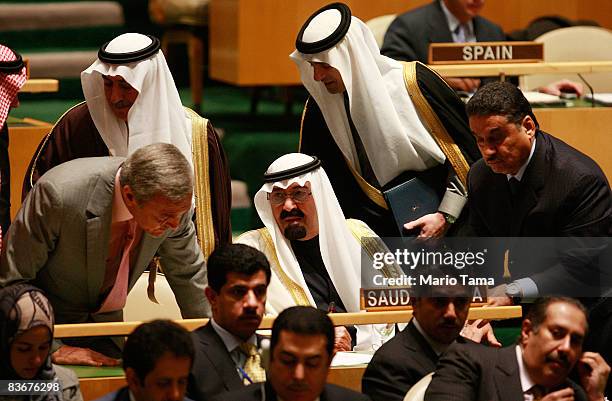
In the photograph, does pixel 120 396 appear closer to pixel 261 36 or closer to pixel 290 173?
pixel 290 173

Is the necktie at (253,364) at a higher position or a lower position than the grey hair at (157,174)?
lower

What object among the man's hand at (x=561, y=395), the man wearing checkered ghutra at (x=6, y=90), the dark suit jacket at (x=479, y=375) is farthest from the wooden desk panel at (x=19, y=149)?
the man's hand at (x=561, y=395)

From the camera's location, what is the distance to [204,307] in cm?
456

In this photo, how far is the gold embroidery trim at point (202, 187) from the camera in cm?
535

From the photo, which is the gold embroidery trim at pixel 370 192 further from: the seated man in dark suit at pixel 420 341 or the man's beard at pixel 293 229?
the seated man in dark suit at pixel 420 341

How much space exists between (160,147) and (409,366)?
96 centimetres

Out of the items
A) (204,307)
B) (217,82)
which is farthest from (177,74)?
(204,307)

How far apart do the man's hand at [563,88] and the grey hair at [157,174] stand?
9.48 feet

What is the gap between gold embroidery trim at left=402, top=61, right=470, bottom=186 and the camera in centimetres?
562

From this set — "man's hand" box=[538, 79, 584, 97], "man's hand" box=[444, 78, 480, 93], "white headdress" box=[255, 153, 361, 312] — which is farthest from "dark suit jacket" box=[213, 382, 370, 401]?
"man's hand" box=[538, 79, 584, 97]

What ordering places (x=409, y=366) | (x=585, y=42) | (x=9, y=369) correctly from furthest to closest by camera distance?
(x=585, y=42) < (x=409, y=366) < (x=9, y=369)

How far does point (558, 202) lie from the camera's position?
494 cm

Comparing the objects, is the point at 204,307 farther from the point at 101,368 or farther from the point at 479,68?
the point at 479,68

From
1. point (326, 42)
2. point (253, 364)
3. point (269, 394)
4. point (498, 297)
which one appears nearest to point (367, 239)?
point (498, 297)
